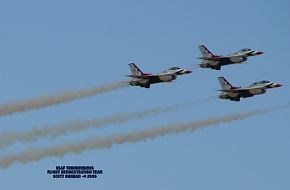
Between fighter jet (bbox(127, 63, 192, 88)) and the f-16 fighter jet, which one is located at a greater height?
fighter jet (bbox(127, 63, 192, 88))

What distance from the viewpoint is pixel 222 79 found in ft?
354

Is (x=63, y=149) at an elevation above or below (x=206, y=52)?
below

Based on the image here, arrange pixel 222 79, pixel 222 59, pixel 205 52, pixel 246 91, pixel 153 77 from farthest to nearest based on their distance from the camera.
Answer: pixel 205 52 → pixel 222 79 → pixel 222 59 → pixel 246 91 → pixel 153 77

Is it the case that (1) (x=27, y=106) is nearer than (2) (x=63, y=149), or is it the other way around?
(2) (x=63, y=149)

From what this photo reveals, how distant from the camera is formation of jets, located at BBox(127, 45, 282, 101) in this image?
102 meters

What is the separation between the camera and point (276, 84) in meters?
103

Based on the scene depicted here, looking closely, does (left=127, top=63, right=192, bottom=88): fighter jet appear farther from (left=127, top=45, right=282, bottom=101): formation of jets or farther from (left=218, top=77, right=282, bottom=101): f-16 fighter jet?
(left=218, top=77, right=282, bottom=101): f-16 fighter jet

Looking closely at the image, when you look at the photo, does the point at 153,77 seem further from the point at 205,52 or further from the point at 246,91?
the point at 246,91

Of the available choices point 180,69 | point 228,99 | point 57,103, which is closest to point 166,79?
point 180,69

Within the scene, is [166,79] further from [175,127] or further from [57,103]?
[57,103]

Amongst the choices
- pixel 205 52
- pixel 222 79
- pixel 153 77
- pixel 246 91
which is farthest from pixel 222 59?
pixel 153 77

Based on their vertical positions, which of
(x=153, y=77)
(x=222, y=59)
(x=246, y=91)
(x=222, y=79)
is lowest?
(x=246, y=91)

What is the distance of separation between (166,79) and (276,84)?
15.9 meters

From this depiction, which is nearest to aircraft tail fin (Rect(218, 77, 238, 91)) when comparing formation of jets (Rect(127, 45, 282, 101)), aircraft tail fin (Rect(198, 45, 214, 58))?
formation of jets (Rect(127, 45, 282, 101))
